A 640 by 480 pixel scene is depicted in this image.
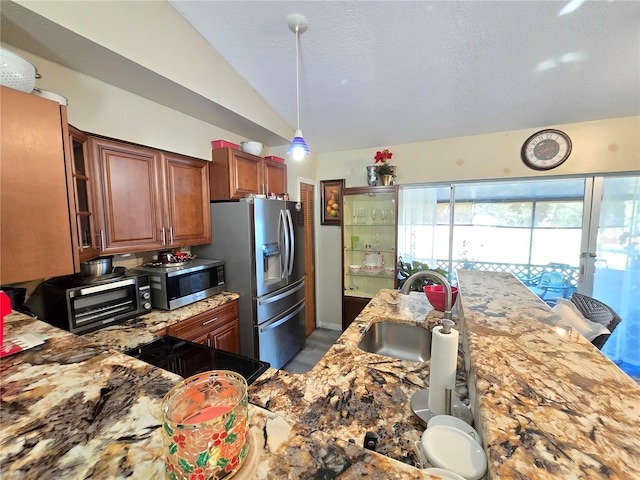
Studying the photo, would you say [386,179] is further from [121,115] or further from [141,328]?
[141,328]

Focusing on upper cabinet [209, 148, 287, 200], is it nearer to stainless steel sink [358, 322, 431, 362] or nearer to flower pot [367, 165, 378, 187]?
flower pot [367, 165, 378, 187]

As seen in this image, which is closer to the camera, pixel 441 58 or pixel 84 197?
pixel 84 197

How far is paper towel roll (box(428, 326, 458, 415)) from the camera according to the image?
0.77m

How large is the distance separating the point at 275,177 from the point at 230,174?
0.65m

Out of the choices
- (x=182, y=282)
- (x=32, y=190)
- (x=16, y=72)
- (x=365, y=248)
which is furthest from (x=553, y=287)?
(x=16, y=72)

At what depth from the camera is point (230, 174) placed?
7.91 ft

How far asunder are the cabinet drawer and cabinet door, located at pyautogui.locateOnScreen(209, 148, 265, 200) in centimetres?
102

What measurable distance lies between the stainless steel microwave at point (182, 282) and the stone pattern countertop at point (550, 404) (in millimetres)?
1900

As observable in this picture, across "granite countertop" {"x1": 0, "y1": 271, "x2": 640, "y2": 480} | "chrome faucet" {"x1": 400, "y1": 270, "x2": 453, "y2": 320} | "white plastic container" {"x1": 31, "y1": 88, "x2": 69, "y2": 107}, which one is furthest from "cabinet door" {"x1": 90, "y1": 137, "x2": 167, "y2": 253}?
"chrome faucet" {"x1": 400, "y1": 270, "x2": 453, "y2": 320}

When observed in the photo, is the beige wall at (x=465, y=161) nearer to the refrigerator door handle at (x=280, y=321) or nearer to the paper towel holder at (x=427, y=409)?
the refrigerator door handle at (x=280, y=321)

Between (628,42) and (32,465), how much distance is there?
126 inches

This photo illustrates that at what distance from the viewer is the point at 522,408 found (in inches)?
24.0

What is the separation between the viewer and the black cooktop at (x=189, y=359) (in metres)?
1.33

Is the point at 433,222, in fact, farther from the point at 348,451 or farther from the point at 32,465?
the point at 32,465
